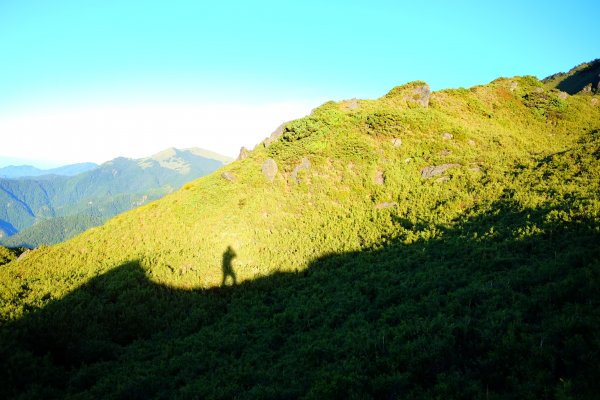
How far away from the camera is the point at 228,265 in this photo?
Answer: 68.4ft

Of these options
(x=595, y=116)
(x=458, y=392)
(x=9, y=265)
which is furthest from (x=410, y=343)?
(x=595, y=116)

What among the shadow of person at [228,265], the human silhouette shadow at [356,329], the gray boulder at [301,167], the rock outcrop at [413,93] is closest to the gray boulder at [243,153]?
the gray boulder at [301,167]

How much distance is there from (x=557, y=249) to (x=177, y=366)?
15.5m

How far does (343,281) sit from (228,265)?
30.6 ft

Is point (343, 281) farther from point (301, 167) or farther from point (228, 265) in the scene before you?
point (301, 167)

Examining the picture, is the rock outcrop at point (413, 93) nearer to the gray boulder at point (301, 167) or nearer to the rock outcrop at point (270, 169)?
the gray boulder at point (301, 167)

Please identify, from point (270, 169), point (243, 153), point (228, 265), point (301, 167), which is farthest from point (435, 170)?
point (243, 153)

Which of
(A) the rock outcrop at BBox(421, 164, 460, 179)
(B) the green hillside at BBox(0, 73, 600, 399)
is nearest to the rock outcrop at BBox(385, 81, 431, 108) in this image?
(B) the green hillside at BBox(0, 73, 600, 399)

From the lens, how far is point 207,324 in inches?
608

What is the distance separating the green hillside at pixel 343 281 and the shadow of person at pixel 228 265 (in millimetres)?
121

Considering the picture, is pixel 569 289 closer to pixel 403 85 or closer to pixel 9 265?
pixel 9 265

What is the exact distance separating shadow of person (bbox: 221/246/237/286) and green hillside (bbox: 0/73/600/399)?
12 centimetres

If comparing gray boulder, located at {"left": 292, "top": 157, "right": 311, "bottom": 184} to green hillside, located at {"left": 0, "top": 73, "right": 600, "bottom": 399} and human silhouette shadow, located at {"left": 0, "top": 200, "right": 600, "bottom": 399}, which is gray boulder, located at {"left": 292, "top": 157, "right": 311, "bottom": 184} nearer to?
green hillside, located at {"left": 0, "top": 73, "right": 600, "bottom": 399}

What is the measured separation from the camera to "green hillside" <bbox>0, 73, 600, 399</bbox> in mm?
7613
